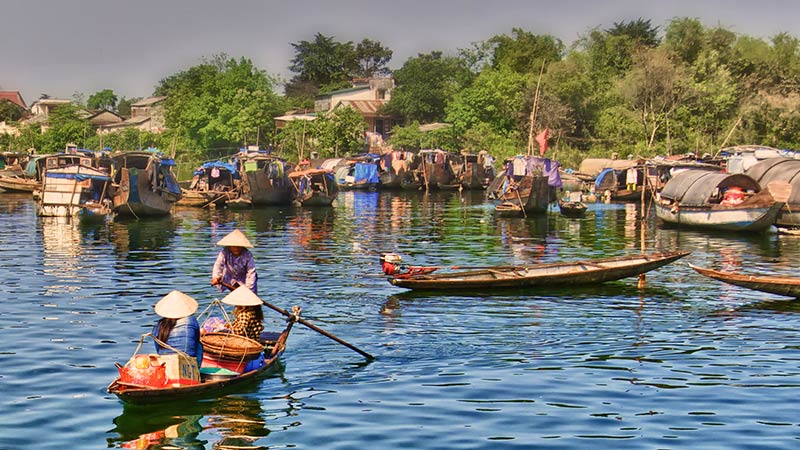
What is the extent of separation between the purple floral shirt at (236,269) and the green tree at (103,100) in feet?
385

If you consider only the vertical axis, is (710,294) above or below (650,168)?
below

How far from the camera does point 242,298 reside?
42.4 ft

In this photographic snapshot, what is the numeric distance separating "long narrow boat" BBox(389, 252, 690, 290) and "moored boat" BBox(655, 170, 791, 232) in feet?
39.7

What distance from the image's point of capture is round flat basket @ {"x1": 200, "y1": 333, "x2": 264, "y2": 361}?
40.9ft

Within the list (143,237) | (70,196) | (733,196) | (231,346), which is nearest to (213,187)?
(70,196)

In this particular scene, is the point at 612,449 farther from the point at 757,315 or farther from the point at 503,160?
the point at 503,160

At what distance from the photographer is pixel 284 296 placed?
19.8 m

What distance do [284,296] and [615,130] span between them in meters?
47.6

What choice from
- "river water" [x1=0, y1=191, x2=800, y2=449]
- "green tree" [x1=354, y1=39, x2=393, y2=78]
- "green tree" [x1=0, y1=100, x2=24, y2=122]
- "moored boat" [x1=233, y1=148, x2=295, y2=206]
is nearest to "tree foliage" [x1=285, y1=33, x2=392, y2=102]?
"green tree" [x1=354, y1=39, x2=393, y2=78]

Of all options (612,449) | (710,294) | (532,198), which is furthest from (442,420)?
(532,198)

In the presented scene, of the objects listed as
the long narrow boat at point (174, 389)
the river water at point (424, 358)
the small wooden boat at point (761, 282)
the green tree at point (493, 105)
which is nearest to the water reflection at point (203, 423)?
the river water at point (424, 358)

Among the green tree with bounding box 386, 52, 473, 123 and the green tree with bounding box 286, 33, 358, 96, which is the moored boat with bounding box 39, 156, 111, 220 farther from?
the green tree with bounding box 286, 33, 358, 96

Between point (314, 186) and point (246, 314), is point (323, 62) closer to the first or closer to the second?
point (314, 186)

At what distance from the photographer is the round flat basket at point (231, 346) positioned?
12453 mm
